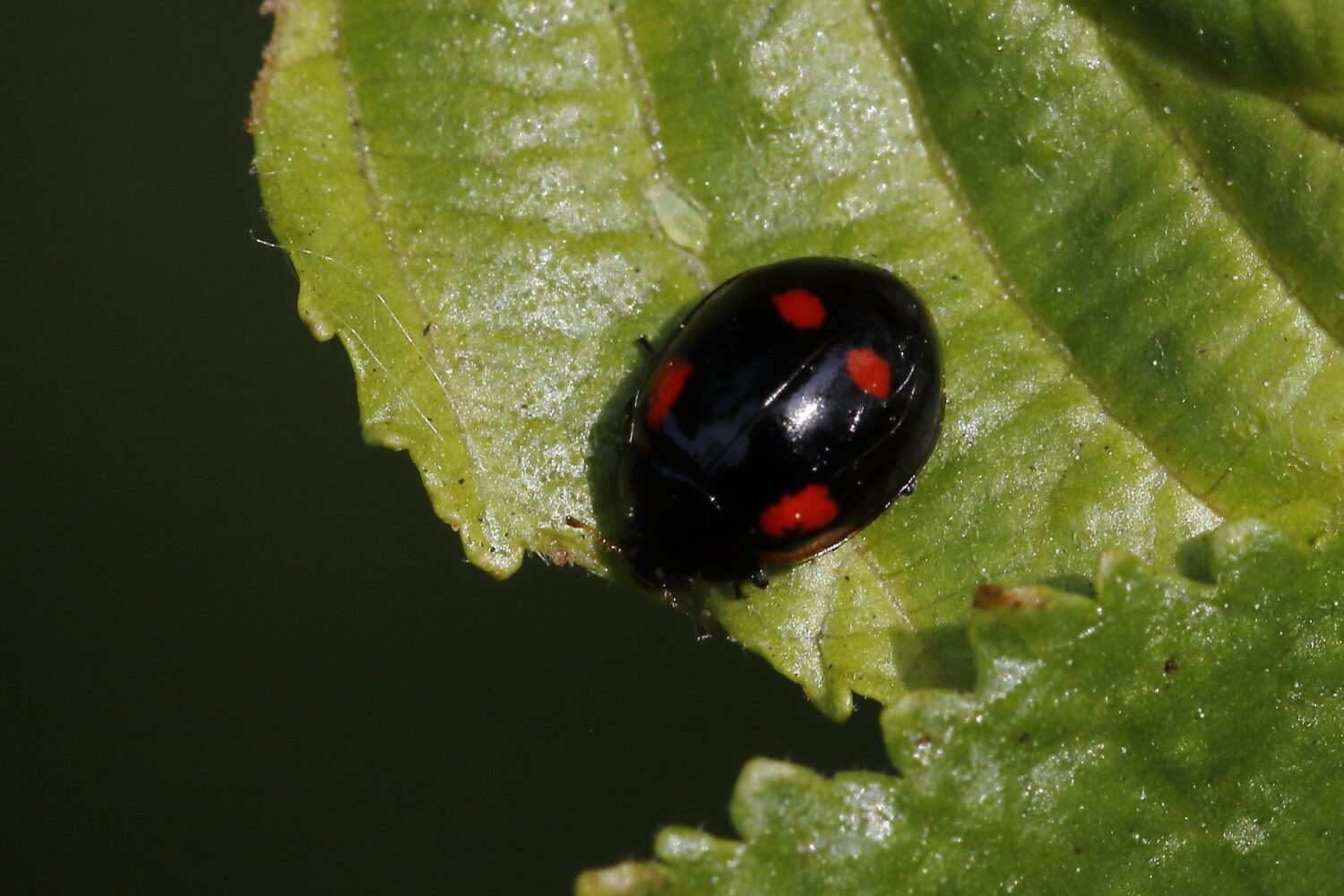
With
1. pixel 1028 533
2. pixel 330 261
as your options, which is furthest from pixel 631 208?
pixel 1028 533

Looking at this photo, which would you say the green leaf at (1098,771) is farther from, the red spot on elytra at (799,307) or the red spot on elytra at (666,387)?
the red spot on elytra at (666,387)

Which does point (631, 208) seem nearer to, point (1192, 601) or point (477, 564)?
point (477, 564)

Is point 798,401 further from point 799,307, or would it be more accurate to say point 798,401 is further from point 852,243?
point 852,243

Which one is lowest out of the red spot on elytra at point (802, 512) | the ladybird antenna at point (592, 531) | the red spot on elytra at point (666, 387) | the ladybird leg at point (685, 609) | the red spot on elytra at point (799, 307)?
the ladybird leg at point (685, 609)

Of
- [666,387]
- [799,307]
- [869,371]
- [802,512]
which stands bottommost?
[802,512]

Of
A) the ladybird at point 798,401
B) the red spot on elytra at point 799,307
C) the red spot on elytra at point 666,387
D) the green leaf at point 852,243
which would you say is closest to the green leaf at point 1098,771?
the green leaf at point 852,243

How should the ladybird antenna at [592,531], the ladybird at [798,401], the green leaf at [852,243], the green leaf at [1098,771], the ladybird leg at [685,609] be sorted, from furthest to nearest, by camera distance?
the ladybird leg at [685,609]
the ladybird antenna at [592,531]
the ladybird at [798,401]
the green leaf at [852,243]
the green leaf at [1098,771]

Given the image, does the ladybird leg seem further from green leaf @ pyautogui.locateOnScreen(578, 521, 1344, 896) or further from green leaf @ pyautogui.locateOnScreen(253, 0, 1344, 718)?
green leaf @ pyautogui.locateOnScreen(578, 521, 1344, 896)

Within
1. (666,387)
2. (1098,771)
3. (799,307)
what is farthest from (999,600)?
(666,387)
